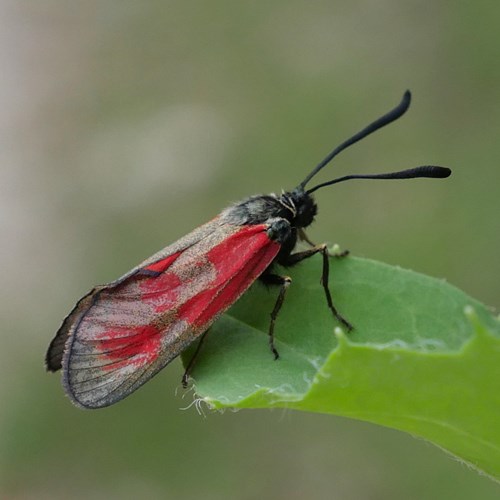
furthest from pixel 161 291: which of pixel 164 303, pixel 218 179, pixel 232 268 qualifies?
pixel 218 179

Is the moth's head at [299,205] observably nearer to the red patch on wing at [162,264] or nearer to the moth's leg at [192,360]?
the red patch on wing at [162,264]

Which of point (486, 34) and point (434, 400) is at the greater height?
point (434, 400)

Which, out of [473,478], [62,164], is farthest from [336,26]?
[473,478]

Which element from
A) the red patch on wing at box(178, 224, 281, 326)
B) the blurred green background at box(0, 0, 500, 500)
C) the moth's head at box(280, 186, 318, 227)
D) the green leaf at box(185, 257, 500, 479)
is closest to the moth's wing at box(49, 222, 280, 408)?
the red patch on wing at box(178, 224, 281, 326)

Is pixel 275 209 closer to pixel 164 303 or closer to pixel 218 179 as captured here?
pixel 164 303

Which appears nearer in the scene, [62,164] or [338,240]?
[338,240]

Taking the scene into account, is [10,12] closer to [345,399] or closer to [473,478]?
[473,478]

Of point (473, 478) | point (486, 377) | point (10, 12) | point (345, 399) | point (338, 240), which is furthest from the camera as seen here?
point (10, 12)
